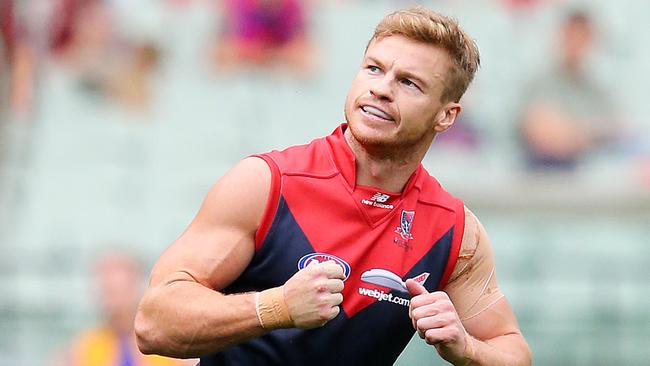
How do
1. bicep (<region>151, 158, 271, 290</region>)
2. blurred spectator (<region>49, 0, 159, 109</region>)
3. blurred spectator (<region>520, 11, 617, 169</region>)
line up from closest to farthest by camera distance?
bicep (<region>151, 158, 271, 290</region>) → blurred spectator (<region>520, 11, 617, 169</region>) → blurred spectator (<region>49, 0, 159, 109</region>)

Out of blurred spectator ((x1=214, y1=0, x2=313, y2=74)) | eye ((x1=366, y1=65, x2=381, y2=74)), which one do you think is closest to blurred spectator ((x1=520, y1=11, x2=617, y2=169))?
blurred spectator ((x1=214, y1=0, x2=313, y2=74))

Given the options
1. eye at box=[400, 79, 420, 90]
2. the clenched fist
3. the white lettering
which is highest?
eye at box=[400, 79, 420, 90]

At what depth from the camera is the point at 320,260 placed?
430cm

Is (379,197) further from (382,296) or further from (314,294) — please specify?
(314,294)

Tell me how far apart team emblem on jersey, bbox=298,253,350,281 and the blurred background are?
211 inches

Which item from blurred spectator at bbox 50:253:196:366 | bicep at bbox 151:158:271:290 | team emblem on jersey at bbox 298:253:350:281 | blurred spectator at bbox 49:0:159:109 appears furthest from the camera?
blurred spectator at bbox 49:0:159:109

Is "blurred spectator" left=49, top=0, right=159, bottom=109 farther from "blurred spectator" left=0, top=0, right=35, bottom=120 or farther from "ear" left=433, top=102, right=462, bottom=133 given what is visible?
"ear" left=433, top=102, right=462, bottom=133

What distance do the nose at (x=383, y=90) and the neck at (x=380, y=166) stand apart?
0.22 m

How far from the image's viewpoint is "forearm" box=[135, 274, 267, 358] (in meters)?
4.02

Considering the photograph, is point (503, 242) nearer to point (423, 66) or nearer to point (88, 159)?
point (88, 159)

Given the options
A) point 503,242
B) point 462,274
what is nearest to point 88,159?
point 503,242

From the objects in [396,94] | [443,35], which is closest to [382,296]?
[396,94]

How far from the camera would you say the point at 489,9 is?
1114cm

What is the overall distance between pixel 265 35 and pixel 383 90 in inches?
246
